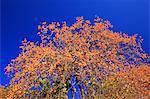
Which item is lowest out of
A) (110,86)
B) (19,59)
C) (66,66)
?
(110,86)

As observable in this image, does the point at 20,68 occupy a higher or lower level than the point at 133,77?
higher

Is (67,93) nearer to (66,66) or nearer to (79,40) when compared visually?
(66,66)

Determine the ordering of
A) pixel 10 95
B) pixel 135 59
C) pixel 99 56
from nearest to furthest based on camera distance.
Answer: pixel 10 95, pixel 99 56, pixel 135 59

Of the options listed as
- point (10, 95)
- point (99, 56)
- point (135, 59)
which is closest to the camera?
point (10, 95)

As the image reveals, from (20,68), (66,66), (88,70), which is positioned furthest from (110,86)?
(20,68)

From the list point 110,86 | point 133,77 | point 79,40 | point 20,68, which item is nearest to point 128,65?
point 133,77

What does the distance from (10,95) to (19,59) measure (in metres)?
2.22

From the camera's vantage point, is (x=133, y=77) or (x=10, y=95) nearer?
(x=10, y=95)

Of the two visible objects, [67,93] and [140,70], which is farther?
[140,70]

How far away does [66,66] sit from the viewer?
17.9 meters

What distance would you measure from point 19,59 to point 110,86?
5489 mm

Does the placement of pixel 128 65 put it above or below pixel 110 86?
above

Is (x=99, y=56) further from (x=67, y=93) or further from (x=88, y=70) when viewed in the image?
(x=67, y=93)

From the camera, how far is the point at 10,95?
17.7m
